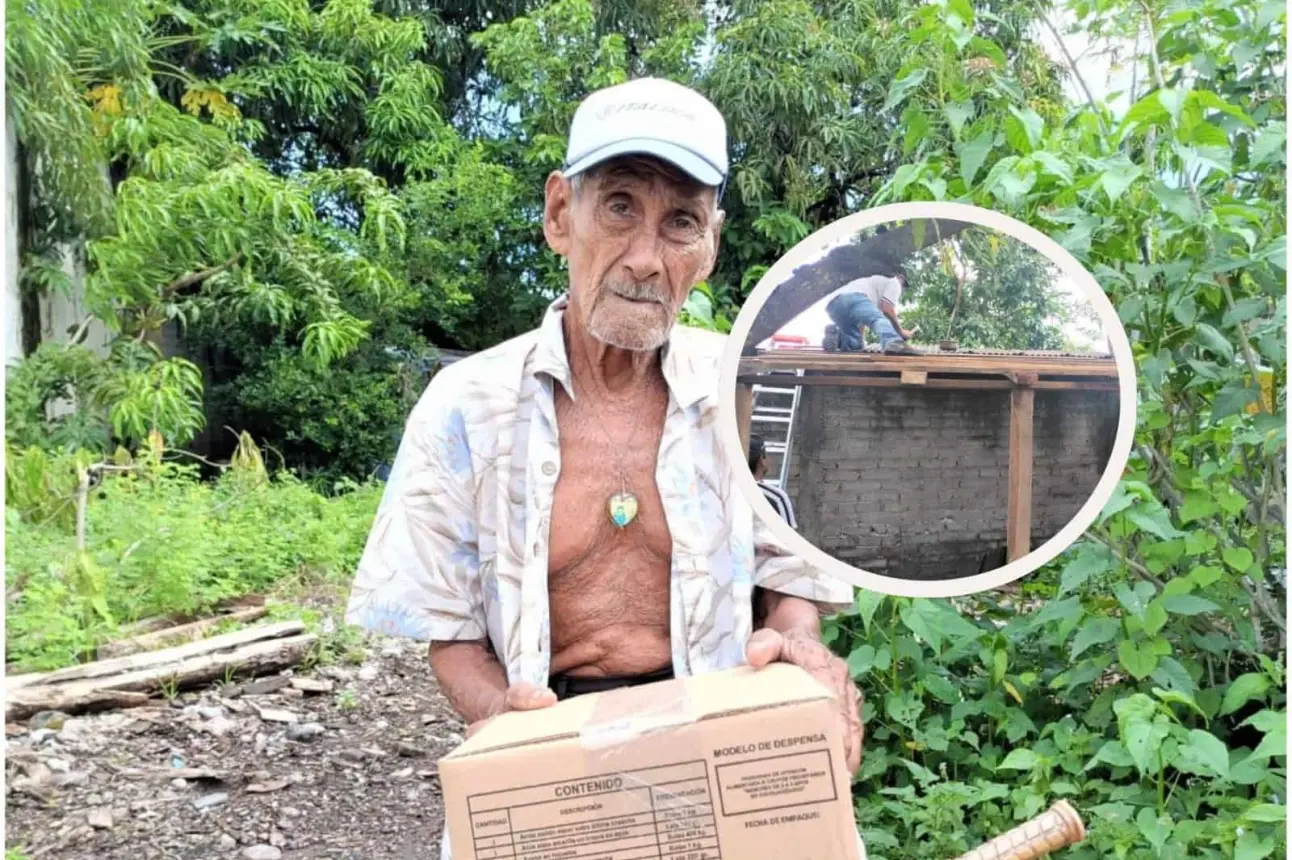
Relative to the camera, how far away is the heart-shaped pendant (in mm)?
1518

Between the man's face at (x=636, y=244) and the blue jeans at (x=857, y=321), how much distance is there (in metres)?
0.21

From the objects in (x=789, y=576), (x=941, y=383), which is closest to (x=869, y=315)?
(x=941, y=383)

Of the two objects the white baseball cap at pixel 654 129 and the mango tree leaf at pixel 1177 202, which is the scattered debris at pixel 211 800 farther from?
the mango tree leaf at pixel 1177 202

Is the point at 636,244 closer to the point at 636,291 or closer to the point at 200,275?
the point at 636,291

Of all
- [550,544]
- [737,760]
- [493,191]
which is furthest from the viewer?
[493,191]

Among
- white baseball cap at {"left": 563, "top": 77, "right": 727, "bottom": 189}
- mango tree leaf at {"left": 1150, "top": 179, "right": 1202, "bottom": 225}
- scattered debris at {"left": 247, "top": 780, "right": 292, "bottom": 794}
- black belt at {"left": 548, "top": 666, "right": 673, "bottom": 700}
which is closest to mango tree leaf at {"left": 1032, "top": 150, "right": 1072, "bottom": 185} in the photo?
mango tree leaf at {"left": 1150, "top": 179, "right": 1202, "bottom": 225}

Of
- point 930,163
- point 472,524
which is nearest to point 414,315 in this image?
point 930,163

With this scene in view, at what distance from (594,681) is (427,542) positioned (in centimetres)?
32

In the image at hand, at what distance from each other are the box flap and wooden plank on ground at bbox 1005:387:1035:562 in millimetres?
424

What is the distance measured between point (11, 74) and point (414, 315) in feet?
11.2

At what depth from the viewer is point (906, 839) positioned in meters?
2.56

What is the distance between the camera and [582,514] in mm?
1526

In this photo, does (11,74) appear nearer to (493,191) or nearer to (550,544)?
(493,191)

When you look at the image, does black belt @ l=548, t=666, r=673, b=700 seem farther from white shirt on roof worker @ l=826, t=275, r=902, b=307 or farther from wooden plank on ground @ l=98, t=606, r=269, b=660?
wooden plank on ground @ l=98, t=606, r=269, b=660
